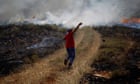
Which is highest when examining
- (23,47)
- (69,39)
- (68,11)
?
(69,39)

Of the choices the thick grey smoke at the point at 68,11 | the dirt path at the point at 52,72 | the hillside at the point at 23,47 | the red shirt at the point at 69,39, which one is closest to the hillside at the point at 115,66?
the dirt path at the point at 52,72

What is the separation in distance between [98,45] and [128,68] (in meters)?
7.09

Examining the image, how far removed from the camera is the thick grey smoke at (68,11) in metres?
42.6

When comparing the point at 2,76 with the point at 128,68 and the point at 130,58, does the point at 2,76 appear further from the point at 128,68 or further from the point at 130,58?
the point at 130,58

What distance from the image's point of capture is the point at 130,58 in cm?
1677

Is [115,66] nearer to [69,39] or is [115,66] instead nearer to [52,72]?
[69,39]

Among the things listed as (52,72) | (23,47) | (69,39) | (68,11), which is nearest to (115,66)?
(69,39)

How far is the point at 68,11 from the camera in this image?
46906 mm

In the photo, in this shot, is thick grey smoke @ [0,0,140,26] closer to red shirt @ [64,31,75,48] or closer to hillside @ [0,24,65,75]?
hillside @ [0,24,65,75]

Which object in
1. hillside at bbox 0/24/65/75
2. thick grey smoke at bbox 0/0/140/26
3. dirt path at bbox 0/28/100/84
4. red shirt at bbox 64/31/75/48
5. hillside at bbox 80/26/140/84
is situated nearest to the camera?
dirt path at bbox 0/28/100/84

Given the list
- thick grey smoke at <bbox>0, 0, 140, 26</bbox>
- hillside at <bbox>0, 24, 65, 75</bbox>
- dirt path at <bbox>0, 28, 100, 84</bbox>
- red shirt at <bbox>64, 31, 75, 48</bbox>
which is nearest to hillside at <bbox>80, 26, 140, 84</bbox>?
dirt path at <bbox>0, 28, 100, 84</bbox>

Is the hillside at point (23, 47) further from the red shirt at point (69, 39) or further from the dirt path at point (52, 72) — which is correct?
the red shirt at point (69, 39)

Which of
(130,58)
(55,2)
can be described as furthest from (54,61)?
(55,2)

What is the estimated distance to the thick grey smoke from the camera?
42625 millimetres
